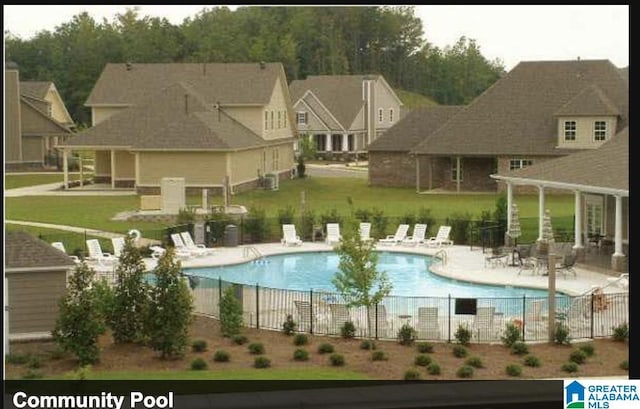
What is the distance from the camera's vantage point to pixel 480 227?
35094mm

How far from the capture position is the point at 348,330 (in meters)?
21.8

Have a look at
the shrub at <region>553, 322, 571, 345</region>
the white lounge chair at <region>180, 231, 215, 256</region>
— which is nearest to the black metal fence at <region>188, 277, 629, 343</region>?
the shrub at <region>553, 322, 571, 345</region>

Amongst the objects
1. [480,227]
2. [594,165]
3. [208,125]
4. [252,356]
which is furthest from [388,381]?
[208,125]

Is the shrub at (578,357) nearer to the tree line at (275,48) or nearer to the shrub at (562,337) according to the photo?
the shrub at (562,337)

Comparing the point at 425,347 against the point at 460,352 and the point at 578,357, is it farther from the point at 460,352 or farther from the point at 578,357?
the point at 578,357

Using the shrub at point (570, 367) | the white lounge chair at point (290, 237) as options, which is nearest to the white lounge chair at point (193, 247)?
the white lounge chair at point (290, 237)

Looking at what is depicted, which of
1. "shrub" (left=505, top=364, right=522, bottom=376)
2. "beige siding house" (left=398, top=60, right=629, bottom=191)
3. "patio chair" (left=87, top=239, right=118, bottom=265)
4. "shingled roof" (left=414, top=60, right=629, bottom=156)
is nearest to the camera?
"shrub" (left=505, top=364, right=522, bottom=376)

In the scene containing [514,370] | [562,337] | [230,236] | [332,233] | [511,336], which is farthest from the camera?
[332,233]

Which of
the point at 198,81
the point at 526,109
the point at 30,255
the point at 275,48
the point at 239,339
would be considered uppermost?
the point at 275,48

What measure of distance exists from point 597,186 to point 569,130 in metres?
21.9

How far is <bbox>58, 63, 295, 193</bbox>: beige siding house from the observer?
4959cm

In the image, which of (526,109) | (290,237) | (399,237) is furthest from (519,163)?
(290,237)

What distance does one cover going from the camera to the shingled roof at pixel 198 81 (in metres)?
58.9

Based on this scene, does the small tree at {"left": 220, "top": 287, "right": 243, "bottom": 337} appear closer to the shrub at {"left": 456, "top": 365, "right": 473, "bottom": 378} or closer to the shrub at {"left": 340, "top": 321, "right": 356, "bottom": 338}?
the shrub at {"left": 340, "top": 321, "right": 356, "bottom": 338}
